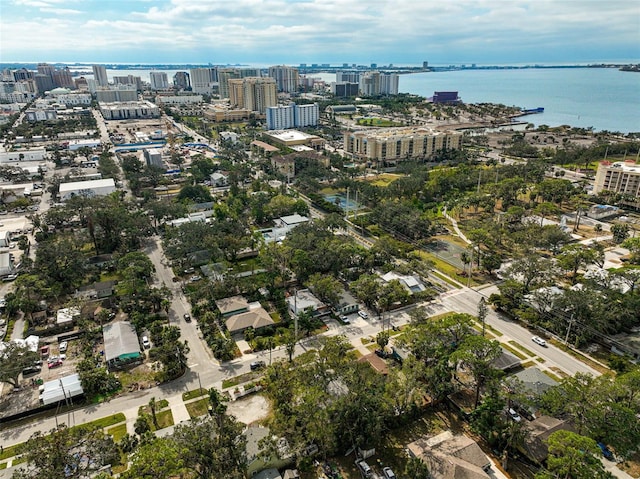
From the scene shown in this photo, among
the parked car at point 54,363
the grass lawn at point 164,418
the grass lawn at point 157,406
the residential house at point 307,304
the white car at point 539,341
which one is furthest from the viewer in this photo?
the residential house at point 307,304

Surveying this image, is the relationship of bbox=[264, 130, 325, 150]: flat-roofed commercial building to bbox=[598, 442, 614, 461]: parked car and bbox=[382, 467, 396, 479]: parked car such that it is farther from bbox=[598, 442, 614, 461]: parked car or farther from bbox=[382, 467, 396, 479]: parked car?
bbox=[598, 442, 614, 461]: parked car

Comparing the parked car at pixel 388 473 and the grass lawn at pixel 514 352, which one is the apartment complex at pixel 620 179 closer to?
the grass lawn at pixel 514 352

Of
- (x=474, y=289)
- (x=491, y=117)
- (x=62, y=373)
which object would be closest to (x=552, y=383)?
(x=474, y=289)

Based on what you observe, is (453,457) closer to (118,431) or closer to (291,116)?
(118,431)

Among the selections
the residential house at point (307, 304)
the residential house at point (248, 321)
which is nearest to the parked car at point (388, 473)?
the residential house at point (307, 304)

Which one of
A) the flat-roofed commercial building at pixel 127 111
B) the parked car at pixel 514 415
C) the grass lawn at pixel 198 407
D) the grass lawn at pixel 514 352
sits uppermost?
the flat-roofed commercial building at pixel 127 111

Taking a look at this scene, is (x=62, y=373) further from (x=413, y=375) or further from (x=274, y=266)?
(x=413, y=375)

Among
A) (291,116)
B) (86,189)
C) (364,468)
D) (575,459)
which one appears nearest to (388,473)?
(364,468)

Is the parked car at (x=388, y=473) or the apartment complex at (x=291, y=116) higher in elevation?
the apartment complex at (x=291, y=116)
